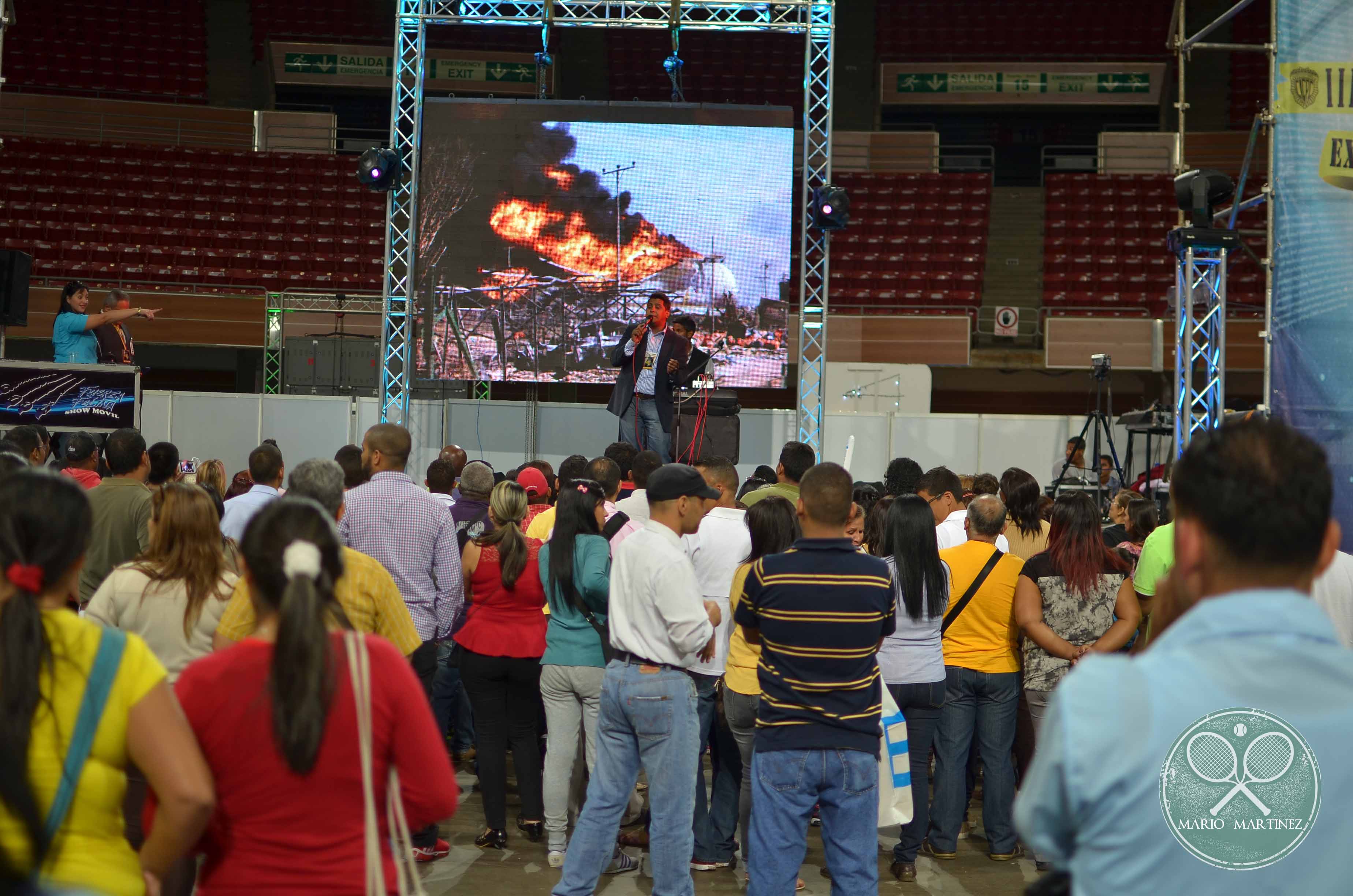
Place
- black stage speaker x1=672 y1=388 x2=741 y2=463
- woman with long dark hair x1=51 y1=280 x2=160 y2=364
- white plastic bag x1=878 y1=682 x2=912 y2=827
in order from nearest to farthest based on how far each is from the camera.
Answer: white plastic bag x1=878 y1=682 x2=912 y2=827 → woman with long dark hair x1=51 y1=280 x2=160 y2=364 → black stage speaker x1=672 y1=388 x2=741 y2=463

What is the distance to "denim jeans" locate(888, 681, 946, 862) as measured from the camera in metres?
4.61

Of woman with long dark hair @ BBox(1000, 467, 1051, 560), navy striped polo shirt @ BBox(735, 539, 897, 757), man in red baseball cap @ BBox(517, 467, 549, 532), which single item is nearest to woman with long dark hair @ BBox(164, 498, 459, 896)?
navy striped polo shirt @ BBox(735, 539, 897, 757)

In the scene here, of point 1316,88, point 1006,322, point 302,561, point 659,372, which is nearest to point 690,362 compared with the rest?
point 659,372

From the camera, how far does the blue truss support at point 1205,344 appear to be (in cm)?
729

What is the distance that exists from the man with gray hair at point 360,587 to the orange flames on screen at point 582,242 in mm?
8352

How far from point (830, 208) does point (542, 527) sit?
5.64m

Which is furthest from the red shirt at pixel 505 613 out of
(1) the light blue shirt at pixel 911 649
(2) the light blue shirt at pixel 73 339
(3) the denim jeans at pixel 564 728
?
(2) the light blue shirt at pixel 73 339

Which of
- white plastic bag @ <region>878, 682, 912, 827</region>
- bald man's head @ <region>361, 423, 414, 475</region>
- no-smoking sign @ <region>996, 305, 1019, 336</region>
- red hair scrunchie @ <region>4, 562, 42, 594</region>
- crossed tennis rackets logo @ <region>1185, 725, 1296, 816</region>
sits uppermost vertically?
no-smoking sign @ <region>996, 305, 1019, 336</region>

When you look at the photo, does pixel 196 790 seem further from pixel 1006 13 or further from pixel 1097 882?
pixel 1006 13

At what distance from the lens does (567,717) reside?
4.73 m

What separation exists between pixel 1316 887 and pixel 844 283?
1623cm

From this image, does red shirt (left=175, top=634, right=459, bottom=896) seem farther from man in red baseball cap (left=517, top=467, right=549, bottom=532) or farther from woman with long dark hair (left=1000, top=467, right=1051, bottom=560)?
man in red baseball cap (left=517, top=467, right=549, bottom=532)

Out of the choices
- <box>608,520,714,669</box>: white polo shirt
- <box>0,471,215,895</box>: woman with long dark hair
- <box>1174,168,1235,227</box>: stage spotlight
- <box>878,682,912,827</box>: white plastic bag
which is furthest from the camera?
<box>1174,168,1235,227</box>: stage spotlight

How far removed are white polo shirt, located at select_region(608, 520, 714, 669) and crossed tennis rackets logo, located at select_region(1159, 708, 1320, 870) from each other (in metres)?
2.48
